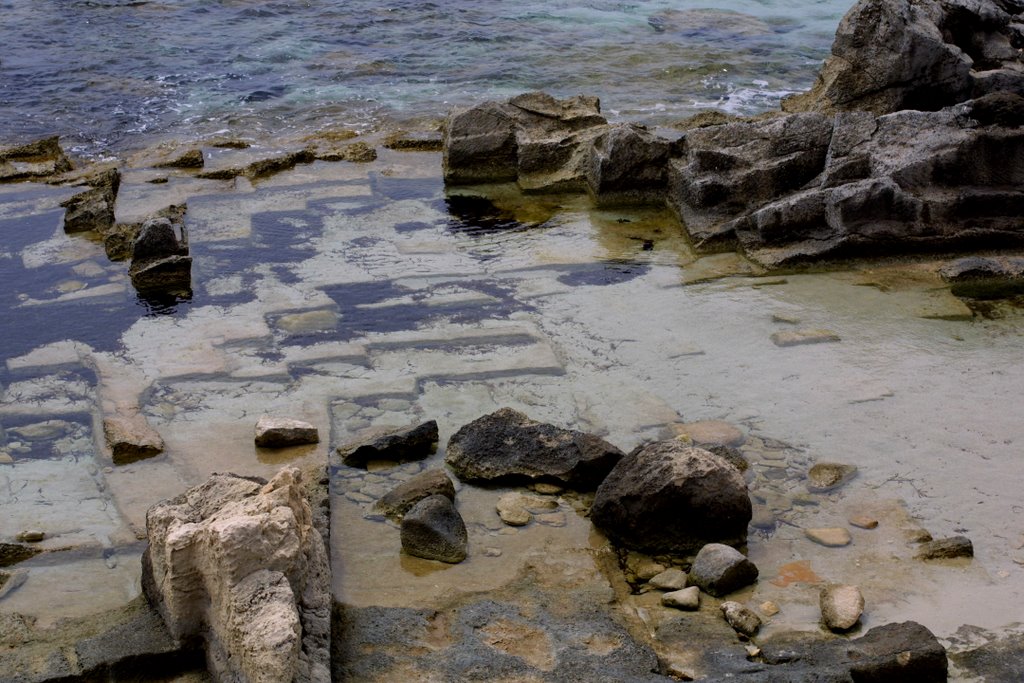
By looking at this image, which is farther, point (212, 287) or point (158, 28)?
point (158, 28)

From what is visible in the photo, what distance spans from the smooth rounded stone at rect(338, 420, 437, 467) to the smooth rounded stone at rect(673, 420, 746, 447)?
126 cm

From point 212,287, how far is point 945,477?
15.0 ft

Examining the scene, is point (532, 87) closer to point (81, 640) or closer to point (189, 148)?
point (189, 148)

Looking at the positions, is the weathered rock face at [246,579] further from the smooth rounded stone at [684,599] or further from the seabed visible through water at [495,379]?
the smooth rounded stone at [684,599]

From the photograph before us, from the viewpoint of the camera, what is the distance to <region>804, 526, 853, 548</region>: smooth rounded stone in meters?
4.67

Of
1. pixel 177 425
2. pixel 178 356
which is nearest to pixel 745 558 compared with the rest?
pixel 177 425

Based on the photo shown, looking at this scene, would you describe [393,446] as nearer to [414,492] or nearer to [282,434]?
[414,492]

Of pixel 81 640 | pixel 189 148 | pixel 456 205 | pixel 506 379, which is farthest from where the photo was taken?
pixel 189 148

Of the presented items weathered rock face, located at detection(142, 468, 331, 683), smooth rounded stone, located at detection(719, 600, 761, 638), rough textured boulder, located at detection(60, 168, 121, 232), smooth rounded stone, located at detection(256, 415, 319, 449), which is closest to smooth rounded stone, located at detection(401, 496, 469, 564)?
weathered rock face, located at detection(142, 468, 331, 683)

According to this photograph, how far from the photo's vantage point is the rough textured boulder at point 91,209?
8.05m

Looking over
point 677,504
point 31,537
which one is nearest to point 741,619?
point 677,504

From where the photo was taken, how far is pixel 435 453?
212 inches

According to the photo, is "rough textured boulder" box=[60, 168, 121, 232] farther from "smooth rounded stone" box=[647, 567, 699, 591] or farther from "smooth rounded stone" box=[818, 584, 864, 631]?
"smooth rounded stone" box=[818, 584, 864, 631]

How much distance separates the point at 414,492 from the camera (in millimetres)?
4902
